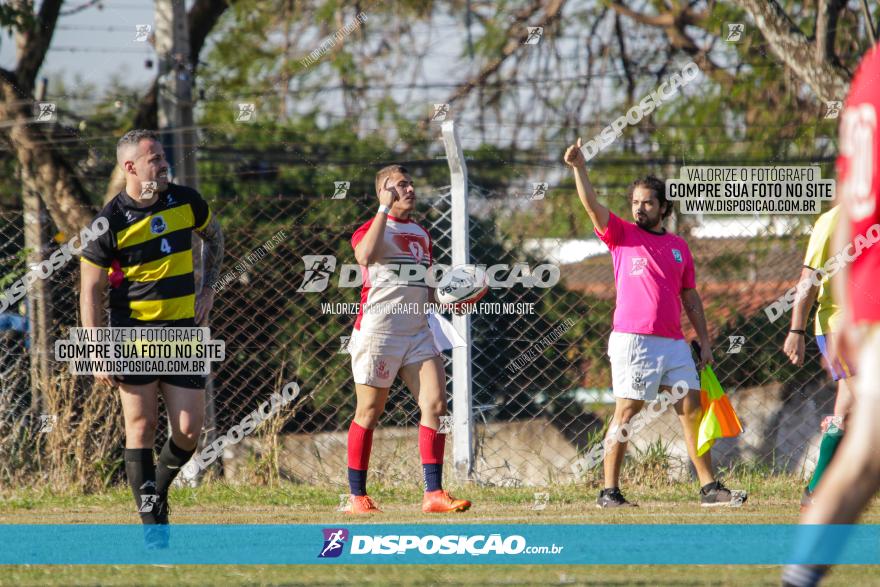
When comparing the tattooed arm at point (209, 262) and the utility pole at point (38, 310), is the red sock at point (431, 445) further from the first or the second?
the utility pole at point (38, 310)

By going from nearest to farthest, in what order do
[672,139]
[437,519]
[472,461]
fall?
[437,519], [472,461], [672,139]

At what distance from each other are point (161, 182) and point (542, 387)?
11.8ft

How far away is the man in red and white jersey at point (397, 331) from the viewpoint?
5.92 meters

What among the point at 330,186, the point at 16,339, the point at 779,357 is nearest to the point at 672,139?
the point at 330,186

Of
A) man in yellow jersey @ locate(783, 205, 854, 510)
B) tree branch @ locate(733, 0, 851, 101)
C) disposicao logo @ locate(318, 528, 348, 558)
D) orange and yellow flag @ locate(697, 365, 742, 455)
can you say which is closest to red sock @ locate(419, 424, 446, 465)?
disposicao logo @ locate(318, 528, 348, 558)

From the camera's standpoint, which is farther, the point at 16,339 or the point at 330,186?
the point at 330,186

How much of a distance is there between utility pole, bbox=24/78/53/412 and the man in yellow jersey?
4835 mm

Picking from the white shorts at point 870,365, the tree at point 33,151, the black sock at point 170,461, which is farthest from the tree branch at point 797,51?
the white shorts at point 870,365

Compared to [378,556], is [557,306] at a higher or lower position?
higher

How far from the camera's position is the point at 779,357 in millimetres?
7836

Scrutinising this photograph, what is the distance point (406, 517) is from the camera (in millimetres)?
5770

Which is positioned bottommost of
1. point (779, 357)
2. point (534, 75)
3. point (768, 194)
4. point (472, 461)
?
point (472, 461)

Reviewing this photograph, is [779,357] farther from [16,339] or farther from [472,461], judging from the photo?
[16,339]

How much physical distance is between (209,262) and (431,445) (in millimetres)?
1562
